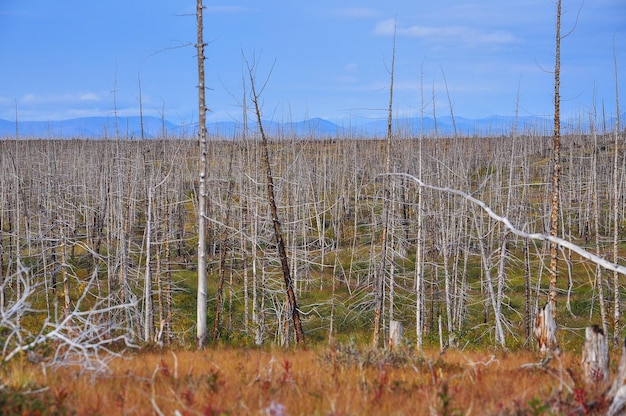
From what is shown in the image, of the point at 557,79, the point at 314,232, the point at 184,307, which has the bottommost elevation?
the point at 184,307

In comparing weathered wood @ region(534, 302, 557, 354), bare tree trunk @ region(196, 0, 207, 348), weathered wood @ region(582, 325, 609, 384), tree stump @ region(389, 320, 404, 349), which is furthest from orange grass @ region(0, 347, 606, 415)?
bare tree trunk @ region(196, 0, 207, 348)

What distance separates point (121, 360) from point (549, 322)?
5.63m

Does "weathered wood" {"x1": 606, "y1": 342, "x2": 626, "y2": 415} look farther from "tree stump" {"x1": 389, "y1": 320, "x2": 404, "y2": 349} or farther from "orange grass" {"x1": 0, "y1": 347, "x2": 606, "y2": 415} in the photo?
"tree stump" {"x1": 389, "y1": 320, "x2": 404, "y2": 349}

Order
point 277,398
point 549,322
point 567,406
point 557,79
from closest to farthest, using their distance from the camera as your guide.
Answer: point 567,406
point 277,398
point 549,322
point 557,79

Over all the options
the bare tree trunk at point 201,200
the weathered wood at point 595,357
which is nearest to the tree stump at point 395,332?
the weathered wood at point 595,357

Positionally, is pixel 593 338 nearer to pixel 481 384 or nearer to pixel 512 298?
pixel 481 384

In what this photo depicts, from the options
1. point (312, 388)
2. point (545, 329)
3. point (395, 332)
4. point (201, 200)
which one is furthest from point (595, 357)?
point (201, 200)

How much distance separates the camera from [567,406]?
401cm

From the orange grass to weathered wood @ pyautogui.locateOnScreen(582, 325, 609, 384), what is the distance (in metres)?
0.18

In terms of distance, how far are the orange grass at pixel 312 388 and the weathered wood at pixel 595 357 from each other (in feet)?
0.60

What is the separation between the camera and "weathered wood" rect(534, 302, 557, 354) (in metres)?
7.02

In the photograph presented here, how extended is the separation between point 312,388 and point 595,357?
279 centimetres

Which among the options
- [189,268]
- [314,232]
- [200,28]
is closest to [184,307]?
[189,268]

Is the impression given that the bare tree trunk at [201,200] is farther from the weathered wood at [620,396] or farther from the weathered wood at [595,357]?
the weathered wood at [620,396]
